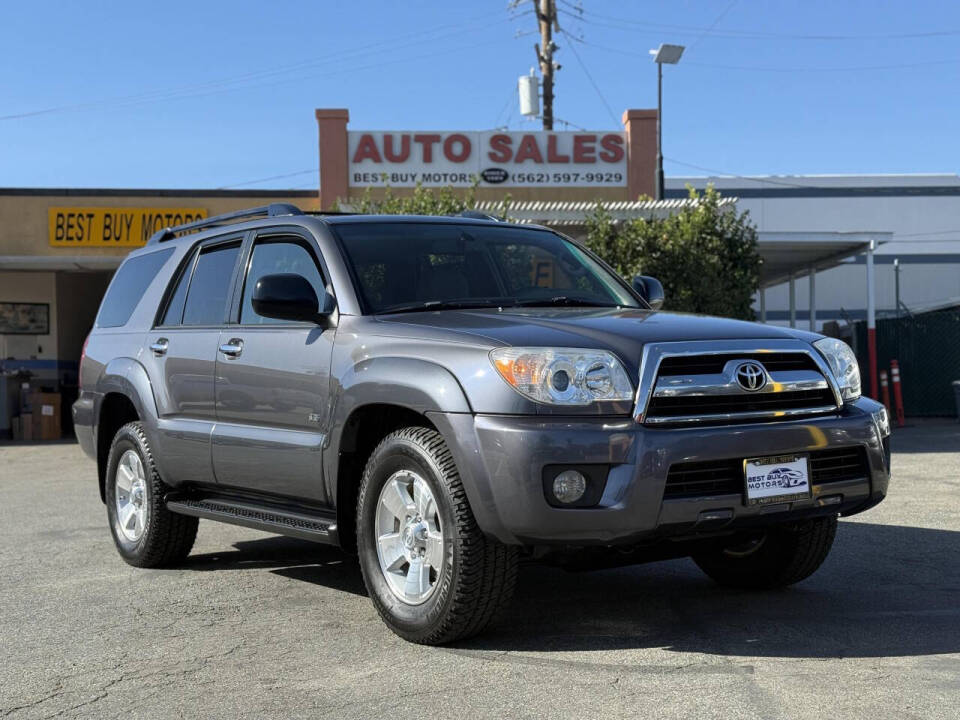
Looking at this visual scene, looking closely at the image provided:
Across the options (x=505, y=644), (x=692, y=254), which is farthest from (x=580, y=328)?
(x=692, y=254)

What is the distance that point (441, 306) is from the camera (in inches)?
213

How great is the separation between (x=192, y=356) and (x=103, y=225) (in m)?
15.4

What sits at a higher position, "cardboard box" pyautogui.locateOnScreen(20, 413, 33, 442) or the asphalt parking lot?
the asphalt parking lot

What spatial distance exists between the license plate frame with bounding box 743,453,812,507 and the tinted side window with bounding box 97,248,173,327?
160 inches

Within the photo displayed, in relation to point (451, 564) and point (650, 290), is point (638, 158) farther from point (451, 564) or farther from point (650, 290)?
point (451, 564)

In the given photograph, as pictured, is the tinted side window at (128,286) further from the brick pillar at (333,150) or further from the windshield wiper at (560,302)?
the brick pillar at (333,150)

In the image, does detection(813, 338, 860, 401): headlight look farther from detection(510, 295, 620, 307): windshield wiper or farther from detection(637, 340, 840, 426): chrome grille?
detection(510, 295, 620, 307): windshield wiper

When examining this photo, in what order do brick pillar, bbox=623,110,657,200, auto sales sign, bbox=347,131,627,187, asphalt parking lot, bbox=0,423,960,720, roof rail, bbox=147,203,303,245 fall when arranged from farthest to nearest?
1. brick pillar, bbox=623,110,657,200
2. auto sales sign, bbox=347,131,627,187
3. roof rail, bbox=147,203,303,245
4. asphalt parking lot, bbox=0,423,960,720

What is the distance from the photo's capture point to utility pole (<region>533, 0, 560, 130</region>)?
29781mm

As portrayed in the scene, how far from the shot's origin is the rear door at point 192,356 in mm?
6160

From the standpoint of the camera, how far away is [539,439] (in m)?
4.27

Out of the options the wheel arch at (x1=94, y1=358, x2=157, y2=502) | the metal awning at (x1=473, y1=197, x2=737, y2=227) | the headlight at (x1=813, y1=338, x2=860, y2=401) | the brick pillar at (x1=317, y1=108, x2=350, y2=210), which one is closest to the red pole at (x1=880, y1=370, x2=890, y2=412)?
the metal awning at (x1=473, y1=197, x2=737, y2=227)

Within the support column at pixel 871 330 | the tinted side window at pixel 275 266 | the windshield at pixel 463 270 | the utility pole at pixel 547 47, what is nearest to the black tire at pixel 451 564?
the windshield at pixel 463 270

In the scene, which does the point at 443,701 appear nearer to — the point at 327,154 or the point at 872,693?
the point at 872,693
